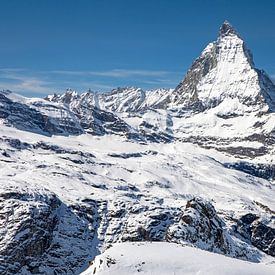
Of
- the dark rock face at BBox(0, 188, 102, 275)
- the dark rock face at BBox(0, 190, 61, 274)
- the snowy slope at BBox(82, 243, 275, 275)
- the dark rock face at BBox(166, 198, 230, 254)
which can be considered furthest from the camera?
the dark rock face at BBox(0, 188, 102, 275)

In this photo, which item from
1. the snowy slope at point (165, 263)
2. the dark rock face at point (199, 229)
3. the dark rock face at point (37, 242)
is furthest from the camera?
the dark rock face at point (37, 242)

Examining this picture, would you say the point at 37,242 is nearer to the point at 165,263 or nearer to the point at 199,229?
the point at 199,229

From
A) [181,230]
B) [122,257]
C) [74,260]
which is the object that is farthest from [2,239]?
[122,257]

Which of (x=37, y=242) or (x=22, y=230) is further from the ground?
(x=22, y=230)

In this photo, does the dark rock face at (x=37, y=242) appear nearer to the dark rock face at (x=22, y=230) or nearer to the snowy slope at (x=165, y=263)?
the dark rock face at (x=22, y=230)

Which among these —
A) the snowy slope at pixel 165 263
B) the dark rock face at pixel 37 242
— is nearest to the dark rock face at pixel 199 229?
the snowy slope at pixel 165 263

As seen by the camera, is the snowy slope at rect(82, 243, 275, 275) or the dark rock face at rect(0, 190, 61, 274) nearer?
the snowy slope at rect(82, 243, 275, 275)

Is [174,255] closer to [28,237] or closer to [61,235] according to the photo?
[28,237]

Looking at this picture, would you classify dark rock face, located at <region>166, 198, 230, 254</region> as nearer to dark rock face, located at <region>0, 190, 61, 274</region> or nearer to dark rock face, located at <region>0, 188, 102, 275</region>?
dark rock face, located at <region>0, 188, 102, 275</region>

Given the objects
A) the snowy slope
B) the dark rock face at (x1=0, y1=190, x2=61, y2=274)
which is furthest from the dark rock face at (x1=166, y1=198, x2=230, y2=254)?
the dark rock face at (x1=0, y1=190, x2=61, y2=274)

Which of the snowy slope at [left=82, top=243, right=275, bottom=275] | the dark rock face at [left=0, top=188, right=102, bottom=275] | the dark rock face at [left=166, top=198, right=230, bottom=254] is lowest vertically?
the dark rock face at [left=0, top=188, right=102, bottom=275]

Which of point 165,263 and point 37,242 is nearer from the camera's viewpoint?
point 165,263

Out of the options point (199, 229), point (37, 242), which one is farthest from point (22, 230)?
point (199, 229)

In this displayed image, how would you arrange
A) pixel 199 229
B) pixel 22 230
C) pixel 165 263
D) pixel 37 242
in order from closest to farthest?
pixel 165 263
pixel 199 229
pixel 37 242
pixel 22 230
